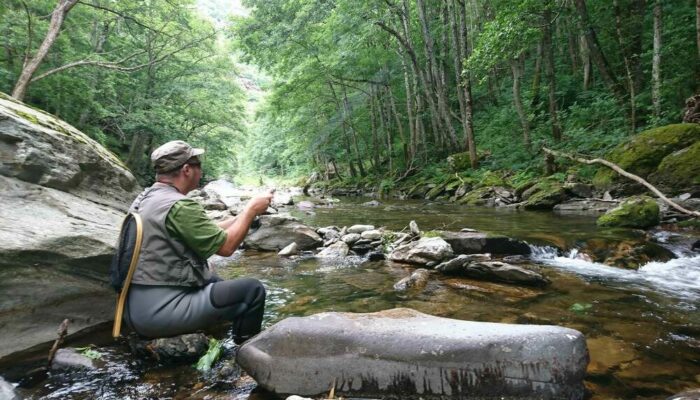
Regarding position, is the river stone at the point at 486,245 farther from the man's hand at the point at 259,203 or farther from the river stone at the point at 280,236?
the man's hand at the point at 259,203

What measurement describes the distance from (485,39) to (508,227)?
248 inches

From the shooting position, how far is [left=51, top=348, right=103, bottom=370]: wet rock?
2.87m

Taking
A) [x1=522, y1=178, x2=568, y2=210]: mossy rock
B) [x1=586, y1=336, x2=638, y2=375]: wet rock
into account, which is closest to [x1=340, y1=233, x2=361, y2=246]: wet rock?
[x1=586, y1=336, x2=638, y2=375]: wet rock

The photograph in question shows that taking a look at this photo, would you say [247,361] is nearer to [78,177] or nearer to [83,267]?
[83,267]

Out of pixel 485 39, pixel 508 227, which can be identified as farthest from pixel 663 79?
pixel 508 227

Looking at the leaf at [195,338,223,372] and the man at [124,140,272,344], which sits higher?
the man at [124,140,272,344]

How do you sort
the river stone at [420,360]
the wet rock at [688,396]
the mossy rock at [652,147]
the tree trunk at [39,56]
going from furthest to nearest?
the mossy rock at [652,147]
the tree trunk at [39,56]
the river stone at [420,360]
the wet rock at [688,396]

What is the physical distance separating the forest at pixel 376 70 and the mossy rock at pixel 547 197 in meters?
2.13

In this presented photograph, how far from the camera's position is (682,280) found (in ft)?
16.5

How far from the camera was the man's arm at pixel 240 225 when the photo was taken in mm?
2809

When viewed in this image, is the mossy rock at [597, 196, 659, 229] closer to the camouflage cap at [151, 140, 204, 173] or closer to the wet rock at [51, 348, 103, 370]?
the camouflage cap at [151, 140, 204, 173]

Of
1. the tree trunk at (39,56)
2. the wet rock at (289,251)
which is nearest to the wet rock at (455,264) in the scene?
the wet rock at (289,251)

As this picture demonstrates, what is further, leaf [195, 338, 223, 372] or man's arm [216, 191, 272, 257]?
leaf [195, 338, 223, 372]

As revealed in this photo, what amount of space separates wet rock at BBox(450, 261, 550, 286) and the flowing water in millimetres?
154
